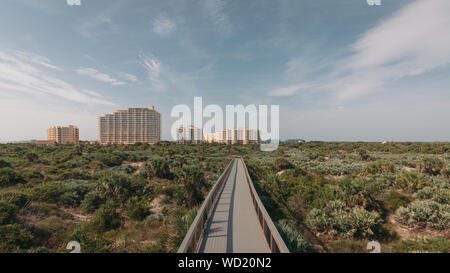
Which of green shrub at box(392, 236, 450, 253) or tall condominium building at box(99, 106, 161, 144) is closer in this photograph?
green shrub at box(392, 236, 450, 253)

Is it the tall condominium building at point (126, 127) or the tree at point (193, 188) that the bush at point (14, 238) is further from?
the tall condominium building at point (126, 127)

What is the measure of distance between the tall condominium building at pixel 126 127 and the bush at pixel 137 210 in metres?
84.1

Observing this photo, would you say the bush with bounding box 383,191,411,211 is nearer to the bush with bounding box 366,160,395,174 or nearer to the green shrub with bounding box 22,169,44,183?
the bush with bounding box 366,160,395,174

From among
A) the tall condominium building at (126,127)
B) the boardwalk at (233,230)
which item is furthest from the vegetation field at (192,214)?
the tall condominium building at (126,127)

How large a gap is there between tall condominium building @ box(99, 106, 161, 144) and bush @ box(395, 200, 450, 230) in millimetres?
90924

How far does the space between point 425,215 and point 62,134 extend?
5478 inches

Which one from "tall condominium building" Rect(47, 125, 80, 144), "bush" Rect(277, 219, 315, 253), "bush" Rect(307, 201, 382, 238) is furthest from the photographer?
"tall condominium building" Rect(47, 125, 80, 144)

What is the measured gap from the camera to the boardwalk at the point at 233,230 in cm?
404

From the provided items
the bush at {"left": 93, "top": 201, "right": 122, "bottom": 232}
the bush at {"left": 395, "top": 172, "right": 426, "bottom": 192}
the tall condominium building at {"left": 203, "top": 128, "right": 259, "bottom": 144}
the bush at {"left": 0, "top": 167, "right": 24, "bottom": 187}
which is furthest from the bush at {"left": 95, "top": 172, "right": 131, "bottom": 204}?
the tall condominium building at {"left": 203, "top": 128, "right": 259, "bottom": 144}

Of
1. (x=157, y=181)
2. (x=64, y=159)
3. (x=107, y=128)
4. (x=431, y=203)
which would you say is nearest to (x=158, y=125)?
(x=107, y=128)

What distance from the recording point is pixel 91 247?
5.27 meters

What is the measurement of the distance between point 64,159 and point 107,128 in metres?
72.6

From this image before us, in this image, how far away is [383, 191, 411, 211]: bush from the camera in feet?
27.6
